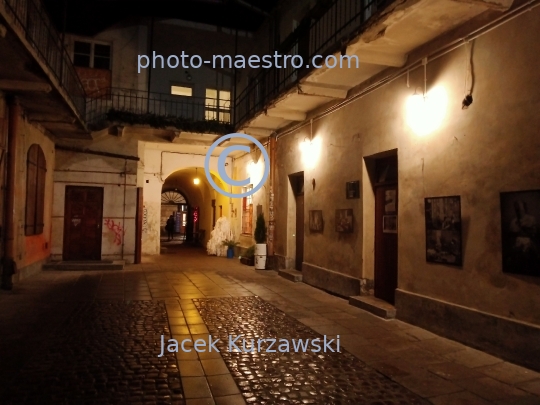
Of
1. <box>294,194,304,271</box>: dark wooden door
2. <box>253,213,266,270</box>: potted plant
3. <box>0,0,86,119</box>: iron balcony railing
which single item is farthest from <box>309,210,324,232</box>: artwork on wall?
<box>0,0,86,119</box>: iron balcony railing

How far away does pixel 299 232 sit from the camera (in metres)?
11.1

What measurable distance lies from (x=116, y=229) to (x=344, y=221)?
8.32 meters

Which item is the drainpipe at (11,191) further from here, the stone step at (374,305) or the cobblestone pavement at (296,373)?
the stone step at (374,305)

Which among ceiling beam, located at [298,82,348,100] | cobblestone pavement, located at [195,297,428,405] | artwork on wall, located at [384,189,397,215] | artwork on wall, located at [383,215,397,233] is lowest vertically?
cobblestone pavement, located at [195,297,428,405]

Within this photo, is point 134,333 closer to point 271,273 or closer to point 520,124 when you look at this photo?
point 520,124

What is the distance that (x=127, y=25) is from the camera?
A: 14867mm

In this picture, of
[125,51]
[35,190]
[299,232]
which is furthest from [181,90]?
Answer: [299,232]

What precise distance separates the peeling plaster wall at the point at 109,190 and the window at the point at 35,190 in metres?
1.40

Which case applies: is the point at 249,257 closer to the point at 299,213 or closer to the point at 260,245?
the point at 260,245

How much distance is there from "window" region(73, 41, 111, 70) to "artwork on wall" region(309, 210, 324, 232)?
9.63m

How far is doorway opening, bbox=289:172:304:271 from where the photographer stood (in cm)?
1099

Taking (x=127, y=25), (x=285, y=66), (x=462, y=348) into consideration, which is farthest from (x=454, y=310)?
(x=127, y=25)

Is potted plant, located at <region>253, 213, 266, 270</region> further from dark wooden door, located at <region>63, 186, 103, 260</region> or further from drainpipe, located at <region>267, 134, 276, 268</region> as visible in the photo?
dark wooden door, located at <region>63, 186, 103, 260</region>

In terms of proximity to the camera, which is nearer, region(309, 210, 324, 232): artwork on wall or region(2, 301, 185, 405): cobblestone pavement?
region(2, 301, 185, 405): cobblestone pavement
